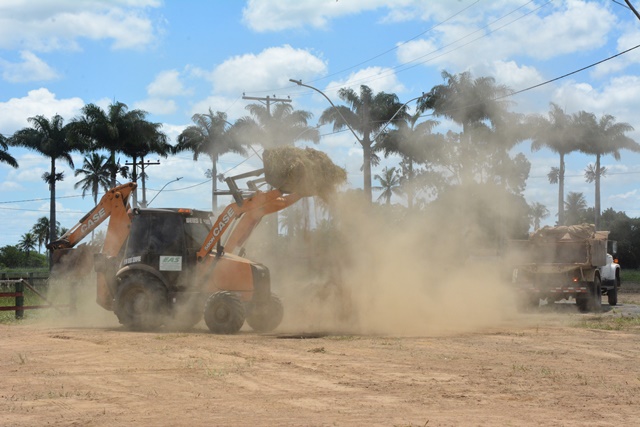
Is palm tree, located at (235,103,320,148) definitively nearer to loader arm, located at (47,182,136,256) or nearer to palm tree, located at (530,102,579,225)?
palm tree, located at (530,102,579,225)

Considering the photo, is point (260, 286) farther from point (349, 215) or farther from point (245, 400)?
point (245, 400)

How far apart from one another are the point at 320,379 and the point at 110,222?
1062 centimetres

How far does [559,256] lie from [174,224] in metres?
14.5

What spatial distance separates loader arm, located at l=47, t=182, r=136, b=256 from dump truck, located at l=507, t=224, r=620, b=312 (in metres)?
14.0

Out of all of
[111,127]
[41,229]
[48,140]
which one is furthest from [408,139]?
[41,229]

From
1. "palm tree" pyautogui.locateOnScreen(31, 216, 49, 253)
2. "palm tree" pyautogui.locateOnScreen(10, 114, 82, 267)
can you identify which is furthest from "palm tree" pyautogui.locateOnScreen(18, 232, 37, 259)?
"palm tree" pyautogui.locateOnScreen(10, 114, 82, 267)

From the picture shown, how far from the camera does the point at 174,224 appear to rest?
18.9m

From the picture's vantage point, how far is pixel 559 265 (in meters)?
26.9

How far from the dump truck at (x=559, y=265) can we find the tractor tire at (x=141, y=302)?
1361 cm

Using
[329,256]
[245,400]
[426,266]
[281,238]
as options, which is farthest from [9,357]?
[426,266]

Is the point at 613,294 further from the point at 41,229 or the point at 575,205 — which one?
the point at 41,229

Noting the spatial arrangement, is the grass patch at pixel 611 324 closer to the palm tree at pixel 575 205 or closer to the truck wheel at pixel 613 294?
the truck wheel at pixel 613 294

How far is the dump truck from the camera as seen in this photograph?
26.7 meters

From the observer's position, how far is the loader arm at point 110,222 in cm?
1967
